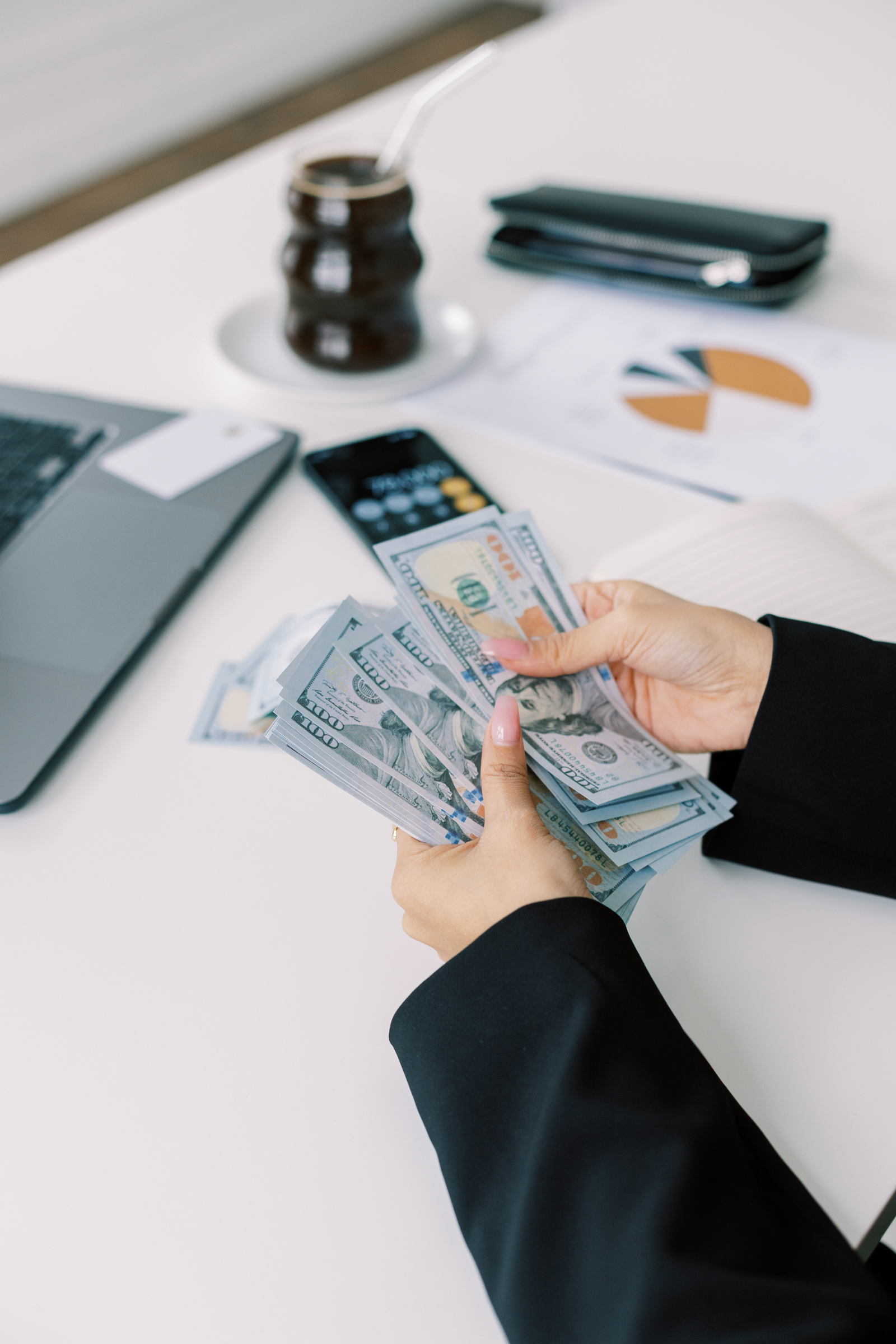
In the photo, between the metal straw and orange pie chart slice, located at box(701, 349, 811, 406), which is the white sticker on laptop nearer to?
the metal straw

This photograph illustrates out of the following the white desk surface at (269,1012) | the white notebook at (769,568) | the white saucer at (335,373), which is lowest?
the white desk surface at (269,1012)

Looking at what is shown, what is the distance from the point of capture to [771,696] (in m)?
0.68

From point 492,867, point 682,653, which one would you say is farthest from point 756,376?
point 492,867

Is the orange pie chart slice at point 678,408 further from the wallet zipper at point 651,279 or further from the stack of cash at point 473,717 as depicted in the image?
the stack of cash at point 473,717

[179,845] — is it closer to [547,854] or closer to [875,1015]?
[547,854]

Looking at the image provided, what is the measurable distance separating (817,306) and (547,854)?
105cm

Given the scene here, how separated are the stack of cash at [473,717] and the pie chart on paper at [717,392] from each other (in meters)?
0.46

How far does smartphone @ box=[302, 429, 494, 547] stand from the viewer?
0.95 metres

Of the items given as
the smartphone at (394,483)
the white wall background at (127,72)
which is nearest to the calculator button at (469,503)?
the smartphone at (394,483)

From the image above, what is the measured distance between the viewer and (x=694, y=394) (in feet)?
3.81

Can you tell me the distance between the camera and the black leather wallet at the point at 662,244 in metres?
1.26

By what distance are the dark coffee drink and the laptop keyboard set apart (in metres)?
0.27

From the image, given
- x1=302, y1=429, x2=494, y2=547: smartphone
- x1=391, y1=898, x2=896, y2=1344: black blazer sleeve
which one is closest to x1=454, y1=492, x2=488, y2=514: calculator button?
x1=302, y1=429, x2=494, y2=547: smartphone

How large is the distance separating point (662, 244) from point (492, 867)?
98cm
